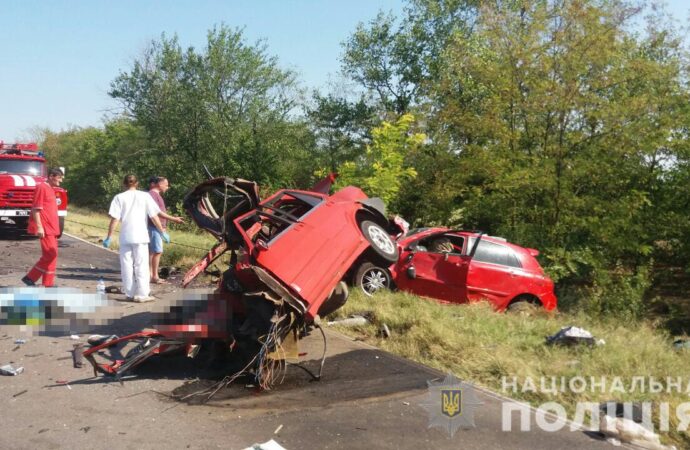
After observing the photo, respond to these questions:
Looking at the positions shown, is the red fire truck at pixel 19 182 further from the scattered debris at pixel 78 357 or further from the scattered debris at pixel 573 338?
the scattered debris at pixel 573 338

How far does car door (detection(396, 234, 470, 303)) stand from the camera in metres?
9.74

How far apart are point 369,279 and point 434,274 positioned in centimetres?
111

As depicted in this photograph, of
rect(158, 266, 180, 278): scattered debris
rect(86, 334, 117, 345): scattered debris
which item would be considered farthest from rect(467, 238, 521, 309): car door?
rect(158, 266, 180, 278): scattered debris

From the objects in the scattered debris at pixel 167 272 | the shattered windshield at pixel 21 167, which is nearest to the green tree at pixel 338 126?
the shattered windshield at pixel 21 167

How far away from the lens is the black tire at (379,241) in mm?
6855

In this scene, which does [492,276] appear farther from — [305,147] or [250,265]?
[305,147]

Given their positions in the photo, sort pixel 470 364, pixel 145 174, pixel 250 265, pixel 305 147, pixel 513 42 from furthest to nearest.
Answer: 1. pixel 145 174
2. pixel 305 147
3. pixel 513 42
4. pixel 470 364
5. pixel 250 265

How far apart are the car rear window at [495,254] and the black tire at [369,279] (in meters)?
1.62

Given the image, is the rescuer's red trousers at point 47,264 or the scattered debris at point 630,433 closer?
the scattered debris at point 630,433

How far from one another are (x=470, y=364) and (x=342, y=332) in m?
2.05

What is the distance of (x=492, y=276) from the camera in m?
9.78

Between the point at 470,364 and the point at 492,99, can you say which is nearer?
the point at 470,364

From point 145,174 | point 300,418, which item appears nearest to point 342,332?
point 300,418

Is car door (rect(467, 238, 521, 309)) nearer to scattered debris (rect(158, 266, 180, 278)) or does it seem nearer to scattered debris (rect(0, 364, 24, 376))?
scattered debris (rect(158, 266, 180, 278))
